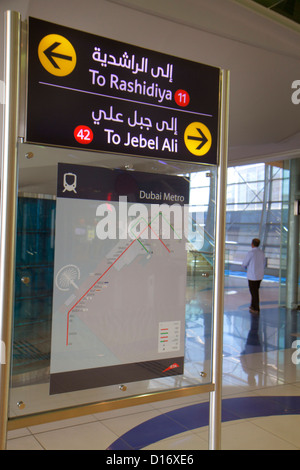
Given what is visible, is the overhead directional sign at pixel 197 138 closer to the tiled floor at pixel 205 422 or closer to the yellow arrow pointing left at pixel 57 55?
the yellow arrow pointing left at pixel 57 55

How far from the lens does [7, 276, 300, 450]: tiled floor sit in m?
3.23

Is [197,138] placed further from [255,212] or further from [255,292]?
[255,212]

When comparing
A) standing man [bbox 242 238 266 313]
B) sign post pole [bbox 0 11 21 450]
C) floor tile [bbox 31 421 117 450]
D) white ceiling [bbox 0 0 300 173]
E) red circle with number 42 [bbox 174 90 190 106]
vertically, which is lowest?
floor tile [bbox 31 421 117 450]

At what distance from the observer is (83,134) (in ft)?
5.84

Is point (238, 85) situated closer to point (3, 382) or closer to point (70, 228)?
point (70, 228)

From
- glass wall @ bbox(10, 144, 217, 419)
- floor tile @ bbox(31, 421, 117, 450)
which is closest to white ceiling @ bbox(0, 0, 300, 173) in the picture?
glass wall @ bbox(10, 144, 217, 419)

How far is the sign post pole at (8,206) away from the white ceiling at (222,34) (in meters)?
2.95

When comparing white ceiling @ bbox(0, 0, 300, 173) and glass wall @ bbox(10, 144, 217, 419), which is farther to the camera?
white ceiling @ bbox(0, 0, 300, 173)

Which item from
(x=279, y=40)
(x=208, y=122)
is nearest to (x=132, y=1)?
(x=279, y=40)

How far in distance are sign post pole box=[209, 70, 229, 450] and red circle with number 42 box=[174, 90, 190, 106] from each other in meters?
0.20

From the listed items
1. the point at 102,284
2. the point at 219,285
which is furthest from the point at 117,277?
the point at 219,285

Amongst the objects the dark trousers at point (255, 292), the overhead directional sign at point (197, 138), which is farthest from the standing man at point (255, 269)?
the overhead directional sign at point (197, 138)

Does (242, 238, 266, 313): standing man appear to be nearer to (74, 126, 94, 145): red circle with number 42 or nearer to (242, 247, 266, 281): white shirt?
(242, 247, 266, 281): white shirt

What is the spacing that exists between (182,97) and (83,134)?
1.80 ft
